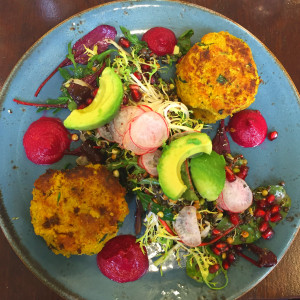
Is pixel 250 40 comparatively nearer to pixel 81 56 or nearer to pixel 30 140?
pixel 81 56

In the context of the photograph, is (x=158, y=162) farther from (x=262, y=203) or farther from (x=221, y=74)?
(x=262, y=203)

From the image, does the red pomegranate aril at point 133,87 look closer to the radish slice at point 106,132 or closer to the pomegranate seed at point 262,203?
the radish slice at point 106,132

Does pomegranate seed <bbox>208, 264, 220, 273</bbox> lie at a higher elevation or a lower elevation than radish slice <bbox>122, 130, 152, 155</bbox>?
lower

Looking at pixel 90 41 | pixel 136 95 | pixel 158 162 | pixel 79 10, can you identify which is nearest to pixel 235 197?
pixel 158 162

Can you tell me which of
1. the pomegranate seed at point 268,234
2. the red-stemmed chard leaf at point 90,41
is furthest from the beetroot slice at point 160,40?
the pomegranate seed at point 268,234

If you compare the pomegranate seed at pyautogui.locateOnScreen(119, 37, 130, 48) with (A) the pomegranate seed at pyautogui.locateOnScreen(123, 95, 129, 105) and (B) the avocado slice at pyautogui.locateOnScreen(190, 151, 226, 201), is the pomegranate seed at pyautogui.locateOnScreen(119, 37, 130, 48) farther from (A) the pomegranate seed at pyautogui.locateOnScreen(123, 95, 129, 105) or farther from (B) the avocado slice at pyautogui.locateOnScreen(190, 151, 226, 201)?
(B) the avocado slice at pyautogui.locateOnScreen(190, 151, 226, 201)

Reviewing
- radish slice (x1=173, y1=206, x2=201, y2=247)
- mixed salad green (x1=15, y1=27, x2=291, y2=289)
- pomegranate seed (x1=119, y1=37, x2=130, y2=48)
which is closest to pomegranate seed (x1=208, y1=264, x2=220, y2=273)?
mixed salad green (x1=15, y1=27, x2=291, y2=289)
